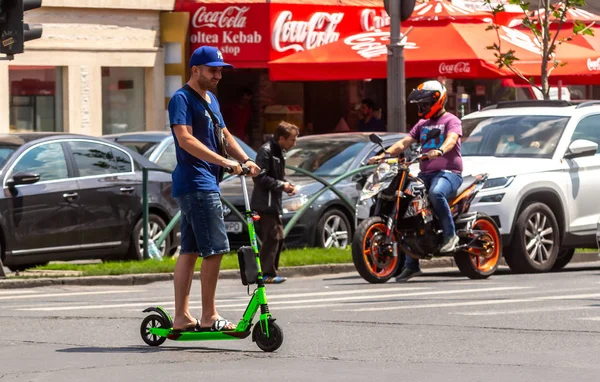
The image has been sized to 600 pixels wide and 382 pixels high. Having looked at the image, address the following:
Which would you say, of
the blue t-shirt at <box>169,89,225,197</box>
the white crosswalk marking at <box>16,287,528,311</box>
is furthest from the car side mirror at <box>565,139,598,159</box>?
the blue t-shirt at <box>169,89,225,197</box>

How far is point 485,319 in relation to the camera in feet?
37.0

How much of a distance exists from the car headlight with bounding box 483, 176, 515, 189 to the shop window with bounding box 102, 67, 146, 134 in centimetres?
1400

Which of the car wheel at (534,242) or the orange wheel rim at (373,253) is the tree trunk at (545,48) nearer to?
the car wheel at (534,242)

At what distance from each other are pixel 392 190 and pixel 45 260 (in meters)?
4.03

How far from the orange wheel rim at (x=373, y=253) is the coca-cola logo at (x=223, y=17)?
49.2 ft

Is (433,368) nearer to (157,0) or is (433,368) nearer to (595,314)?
(595,314)

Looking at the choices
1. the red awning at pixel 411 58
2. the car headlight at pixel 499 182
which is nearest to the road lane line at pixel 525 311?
the car headlight at pixel 499 182

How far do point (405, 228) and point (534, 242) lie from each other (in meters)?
1.83

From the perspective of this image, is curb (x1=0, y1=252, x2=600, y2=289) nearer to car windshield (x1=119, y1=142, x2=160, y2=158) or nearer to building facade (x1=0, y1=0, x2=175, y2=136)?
car windshield (x1=119, y1=142, x2=160, y2=158)

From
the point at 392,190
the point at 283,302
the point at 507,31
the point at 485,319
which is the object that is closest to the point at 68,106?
the point at 507,31

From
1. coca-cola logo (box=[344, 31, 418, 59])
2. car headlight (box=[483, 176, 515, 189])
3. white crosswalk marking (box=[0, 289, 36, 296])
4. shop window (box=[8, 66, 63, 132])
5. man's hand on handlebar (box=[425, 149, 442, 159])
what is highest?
coca-cola logo (box=[344, 31, 418, 59])

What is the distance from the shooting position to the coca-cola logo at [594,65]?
2417 centimetres

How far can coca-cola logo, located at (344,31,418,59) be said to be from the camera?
2388cm

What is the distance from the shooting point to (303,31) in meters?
30.4
